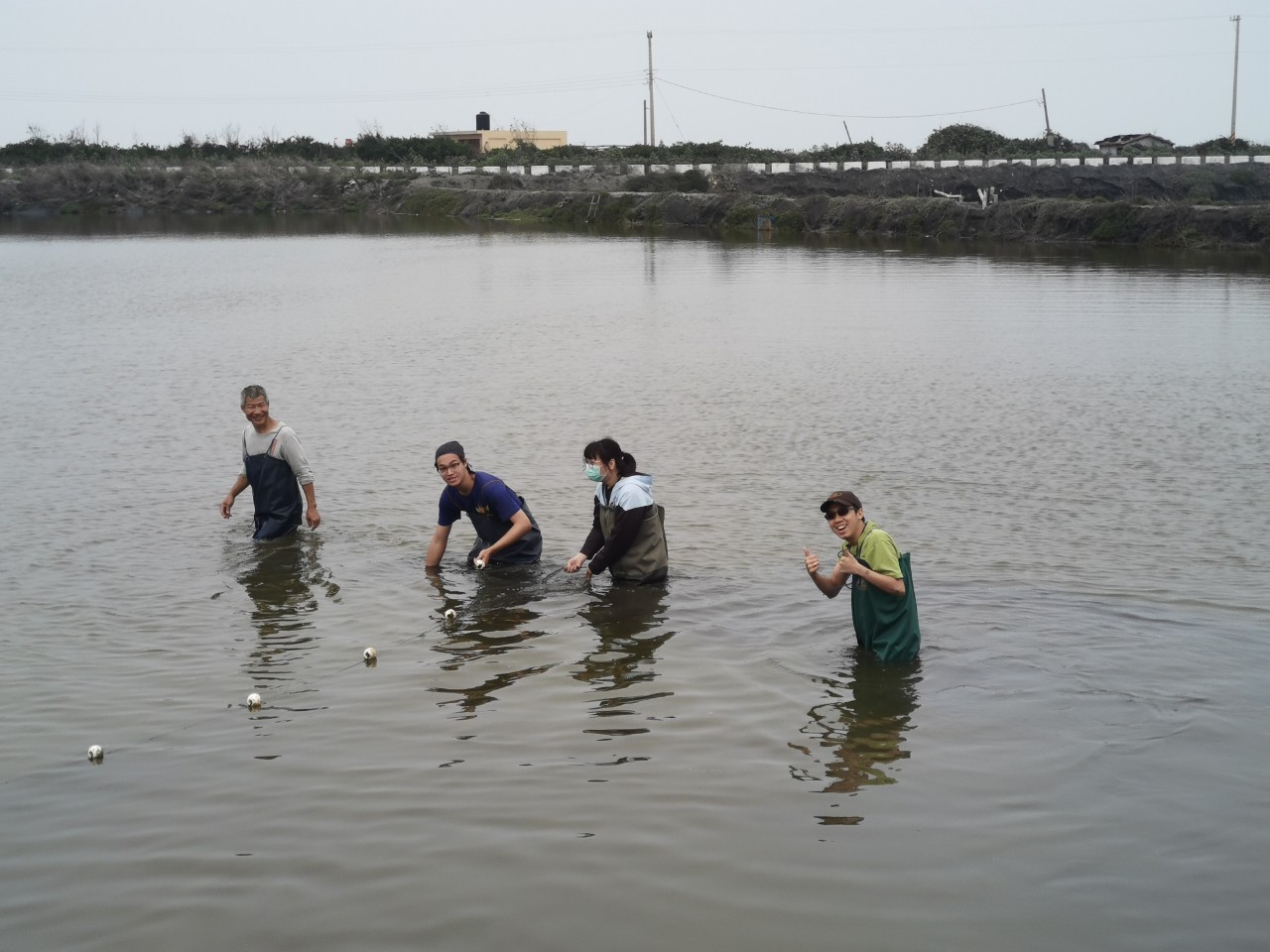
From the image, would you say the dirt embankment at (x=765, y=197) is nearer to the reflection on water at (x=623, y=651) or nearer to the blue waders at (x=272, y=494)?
the reflection on water at (x=623, y=651)

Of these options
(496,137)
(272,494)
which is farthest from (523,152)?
(272,494)

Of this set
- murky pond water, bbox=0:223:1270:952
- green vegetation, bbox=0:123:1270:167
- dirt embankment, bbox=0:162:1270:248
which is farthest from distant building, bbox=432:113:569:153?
murky pond water, bbox=0:223:1270:952

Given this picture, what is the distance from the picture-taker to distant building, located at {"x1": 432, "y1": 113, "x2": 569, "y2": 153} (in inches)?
5030

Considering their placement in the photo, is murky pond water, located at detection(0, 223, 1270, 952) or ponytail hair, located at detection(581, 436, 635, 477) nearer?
murky pond water, located at detection(0, 223, 1270, 952)

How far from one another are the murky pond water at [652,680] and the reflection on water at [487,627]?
41 millimetres

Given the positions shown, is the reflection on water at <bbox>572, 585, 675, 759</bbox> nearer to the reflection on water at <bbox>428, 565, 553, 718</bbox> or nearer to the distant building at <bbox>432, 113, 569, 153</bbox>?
the reflection on water at <bbox>428, 565, 553, 718</bbox>

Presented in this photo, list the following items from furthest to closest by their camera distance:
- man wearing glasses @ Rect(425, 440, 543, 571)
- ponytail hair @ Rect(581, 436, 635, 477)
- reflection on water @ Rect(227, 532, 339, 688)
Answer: man wearing glasses @ Rect(425, 440, 543, 571) < ponytail hair @ Rect(581, 436, 635, 477) < reflection on water @ Rect(227, 532, 339, 688)

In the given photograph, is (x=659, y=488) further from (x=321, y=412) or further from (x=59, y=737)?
(x=59, y=737)

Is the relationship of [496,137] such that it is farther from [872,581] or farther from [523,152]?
[872,581]

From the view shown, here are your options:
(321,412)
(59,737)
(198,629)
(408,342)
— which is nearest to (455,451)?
(198,629)

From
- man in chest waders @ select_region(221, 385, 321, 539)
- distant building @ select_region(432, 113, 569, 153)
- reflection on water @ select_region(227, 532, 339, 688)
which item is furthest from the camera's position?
distant building @ select_region(432, 113, 569, 153)

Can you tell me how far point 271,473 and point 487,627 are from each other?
2.99m

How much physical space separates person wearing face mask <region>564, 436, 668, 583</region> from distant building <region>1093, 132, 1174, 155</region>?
286 ft

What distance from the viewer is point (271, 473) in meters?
11.2
